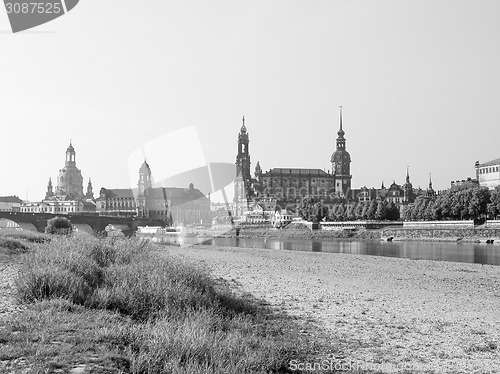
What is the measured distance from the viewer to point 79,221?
293 ft

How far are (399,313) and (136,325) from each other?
7.47 m

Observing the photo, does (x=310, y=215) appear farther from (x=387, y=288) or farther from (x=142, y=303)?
(x=142, y=303)

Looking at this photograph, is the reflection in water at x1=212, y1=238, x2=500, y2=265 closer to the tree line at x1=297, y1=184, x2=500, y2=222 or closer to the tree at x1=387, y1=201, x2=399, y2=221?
the tree line at x1=297, y1=184, x2=500, y2=222

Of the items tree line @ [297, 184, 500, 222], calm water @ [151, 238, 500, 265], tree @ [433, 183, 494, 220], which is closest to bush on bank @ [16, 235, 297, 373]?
calm water @ [151, 238, 500, 265]

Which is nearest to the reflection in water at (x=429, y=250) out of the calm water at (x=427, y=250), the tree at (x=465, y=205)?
the calm water at (x=427, y=250)

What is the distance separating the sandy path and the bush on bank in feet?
4.90

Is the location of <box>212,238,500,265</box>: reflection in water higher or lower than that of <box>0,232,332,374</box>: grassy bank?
lower

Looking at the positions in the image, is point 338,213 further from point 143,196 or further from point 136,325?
point 136,325

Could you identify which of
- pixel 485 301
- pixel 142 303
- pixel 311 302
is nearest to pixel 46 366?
pixel 142 303

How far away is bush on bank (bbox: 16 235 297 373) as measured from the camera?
7.71m

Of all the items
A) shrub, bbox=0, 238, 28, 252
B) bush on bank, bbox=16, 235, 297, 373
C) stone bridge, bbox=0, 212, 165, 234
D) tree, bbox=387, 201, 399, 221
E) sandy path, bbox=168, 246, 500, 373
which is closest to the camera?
bush on bank, bbox=16, 235, 297, 373

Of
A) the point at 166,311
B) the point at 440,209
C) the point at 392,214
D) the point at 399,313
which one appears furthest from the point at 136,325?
the point at 392,214

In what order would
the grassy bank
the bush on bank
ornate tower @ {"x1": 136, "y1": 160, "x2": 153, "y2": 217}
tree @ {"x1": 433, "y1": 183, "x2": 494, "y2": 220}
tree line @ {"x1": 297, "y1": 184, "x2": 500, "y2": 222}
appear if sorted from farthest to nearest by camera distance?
ornate tower @ {"x1": 136, "y1": 160, "x2": 153, "y2": 217} < tree line @ {"x1": 297, "y1": 184, "x2": 500, "y2": 222} < tree @ {"x1": 433, "y1": 183, "x2": 494, "y2": 220} < the bush on bank < the grassy bank

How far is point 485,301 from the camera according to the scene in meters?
17.4
